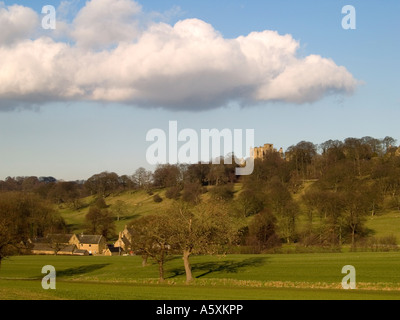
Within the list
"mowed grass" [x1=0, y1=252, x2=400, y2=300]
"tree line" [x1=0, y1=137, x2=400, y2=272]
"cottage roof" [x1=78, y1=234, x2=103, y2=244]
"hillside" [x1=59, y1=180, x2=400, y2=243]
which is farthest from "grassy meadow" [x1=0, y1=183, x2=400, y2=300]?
"cottage roof" [x1=78, y1=234, x2=103, y2=244]

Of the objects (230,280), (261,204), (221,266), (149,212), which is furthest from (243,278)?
(149,212)

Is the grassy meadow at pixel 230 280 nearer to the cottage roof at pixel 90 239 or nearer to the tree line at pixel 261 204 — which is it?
the tree line at pixel 261 204

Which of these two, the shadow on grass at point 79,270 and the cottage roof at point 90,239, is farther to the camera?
the cottage roof at point 90,239

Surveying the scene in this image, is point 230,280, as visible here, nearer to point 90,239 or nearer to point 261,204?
point 261,204

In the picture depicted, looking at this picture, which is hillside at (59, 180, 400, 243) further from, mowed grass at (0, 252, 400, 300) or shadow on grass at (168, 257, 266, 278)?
mowed grass at (0, 252, 400, 300)

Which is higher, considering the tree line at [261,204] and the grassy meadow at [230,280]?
the tree line at [261,204]

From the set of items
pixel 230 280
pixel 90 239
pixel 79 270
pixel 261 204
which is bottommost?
pixel 90 239

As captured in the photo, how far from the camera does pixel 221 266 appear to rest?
6056 centimetres

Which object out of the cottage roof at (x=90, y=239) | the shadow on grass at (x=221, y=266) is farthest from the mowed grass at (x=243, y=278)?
the cottage roof at (x=90, y=239)

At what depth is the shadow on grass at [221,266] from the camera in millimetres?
57106

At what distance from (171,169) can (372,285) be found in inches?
6159

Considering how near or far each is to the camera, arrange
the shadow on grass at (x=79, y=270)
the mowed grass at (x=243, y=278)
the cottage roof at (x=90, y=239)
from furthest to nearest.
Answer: the cottage roof at (x=90, y=239) → the shadow on grass at (x=79, y=270) → the mowed grass at (x=243, y=278)

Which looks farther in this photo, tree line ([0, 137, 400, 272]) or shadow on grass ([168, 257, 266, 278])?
shadow on grass ([168, 257, 266, 278])

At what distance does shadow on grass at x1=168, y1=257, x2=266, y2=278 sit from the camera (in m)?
57.1
